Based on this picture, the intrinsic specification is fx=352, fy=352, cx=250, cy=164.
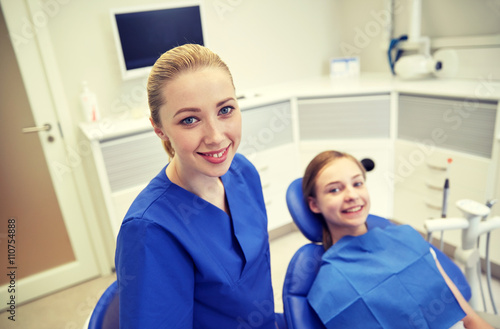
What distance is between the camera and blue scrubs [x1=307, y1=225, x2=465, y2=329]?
110 cm

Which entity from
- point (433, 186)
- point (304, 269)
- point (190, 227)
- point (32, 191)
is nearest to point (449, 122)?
point (433, 186)

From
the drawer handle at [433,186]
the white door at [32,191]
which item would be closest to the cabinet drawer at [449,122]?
the drawer handle at [433,186]

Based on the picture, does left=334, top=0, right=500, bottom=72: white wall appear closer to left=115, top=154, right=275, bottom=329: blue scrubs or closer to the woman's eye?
left=115, top=154, right=275, bottom=329: blue scrubs

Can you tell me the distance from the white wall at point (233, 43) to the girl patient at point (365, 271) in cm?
138

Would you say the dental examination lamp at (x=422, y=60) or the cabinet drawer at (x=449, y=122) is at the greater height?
the dental examination lamp at (x=422, y=60)

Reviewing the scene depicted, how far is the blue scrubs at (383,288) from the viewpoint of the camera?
1100 mm

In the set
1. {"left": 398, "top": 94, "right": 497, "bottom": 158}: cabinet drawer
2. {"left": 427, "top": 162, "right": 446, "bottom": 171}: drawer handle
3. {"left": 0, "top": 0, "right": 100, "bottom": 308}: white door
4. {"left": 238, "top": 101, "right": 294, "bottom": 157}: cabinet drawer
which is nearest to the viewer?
{"left": 398, "top": 94, "right": 497, "bottom": 158}: cabinet drawer

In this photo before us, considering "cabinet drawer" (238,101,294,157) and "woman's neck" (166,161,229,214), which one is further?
"cabinet drawer" (238,101,294,157)

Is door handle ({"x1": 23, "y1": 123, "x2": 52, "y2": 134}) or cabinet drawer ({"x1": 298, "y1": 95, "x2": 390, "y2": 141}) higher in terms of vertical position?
door handle ({"x1": 23, "y1": 123, "x2": 52, "y2": 134})

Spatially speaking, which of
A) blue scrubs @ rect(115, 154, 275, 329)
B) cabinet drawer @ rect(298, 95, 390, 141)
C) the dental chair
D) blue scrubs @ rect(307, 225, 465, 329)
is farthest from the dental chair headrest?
cabinet drawer @ rect(298, 95, 390, 141)

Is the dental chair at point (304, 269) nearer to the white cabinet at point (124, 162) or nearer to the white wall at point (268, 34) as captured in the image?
the white cabinet at point (124, 162)

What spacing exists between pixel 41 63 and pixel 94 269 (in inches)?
51.5

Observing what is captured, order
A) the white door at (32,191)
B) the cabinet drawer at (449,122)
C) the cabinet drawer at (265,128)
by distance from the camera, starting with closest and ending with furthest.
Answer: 1. the cabinet drawer at (449,122)
2. the white door at (32,191)
3. the cabinet drawer at (265,128)

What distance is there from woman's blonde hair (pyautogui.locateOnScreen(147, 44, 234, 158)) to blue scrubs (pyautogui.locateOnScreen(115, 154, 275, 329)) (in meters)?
0.19
